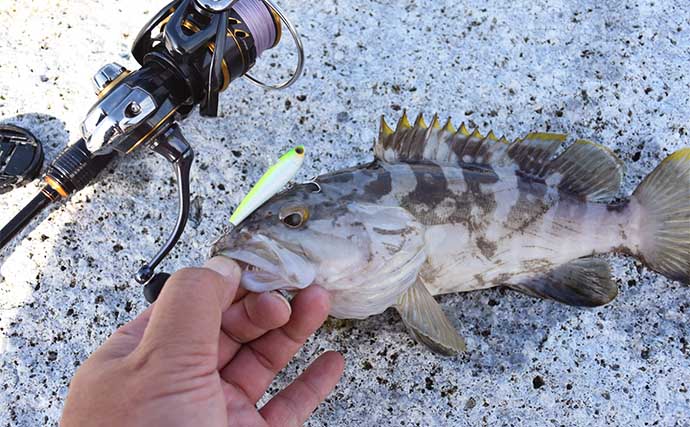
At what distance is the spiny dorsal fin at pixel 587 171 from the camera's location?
212 cm

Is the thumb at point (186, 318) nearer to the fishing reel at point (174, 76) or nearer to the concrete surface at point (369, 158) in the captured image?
the fishing reel at point (174, 76)

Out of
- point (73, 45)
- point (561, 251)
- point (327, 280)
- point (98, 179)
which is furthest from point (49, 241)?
point (561, 251)

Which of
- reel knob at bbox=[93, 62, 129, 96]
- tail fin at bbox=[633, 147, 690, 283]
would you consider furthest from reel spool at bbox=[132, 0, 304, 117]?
tail fin at bbox=[633, 147, 690, 283]

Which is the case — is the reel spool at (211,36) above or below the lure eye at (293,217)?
above

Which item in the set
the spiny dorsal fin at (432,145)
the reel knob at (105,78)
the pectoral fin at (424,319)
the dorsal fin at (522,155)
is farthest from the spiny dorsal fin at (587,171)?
the reel knob at (105,78)

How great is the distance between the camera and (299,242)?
1.71 metres

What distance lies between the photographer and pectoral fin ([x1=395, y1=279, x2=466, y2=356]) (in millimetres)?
1955

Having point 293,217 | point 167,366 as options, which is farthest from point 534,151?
point 167,366

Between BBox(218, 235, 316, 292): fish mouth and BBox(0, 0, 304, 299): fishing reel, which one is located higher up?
BBox(0, 0, 304, 299): fishing reel

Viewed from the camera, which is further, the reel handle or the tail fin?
the tail fin

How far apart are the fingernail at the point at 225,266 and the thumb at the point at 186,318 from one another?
14 centimetres

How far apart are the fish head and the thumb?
0.90 feet

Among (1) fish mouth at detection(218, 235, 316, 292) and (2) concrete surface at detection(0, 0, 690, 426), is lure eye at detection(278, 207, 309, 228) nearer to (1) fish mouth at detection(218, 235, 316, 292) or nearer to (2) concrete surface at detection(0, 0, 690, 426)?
(1) fish mouth at detection(218, 235, 316, 292)

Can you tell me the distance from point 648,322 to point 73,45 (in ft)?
10.2
